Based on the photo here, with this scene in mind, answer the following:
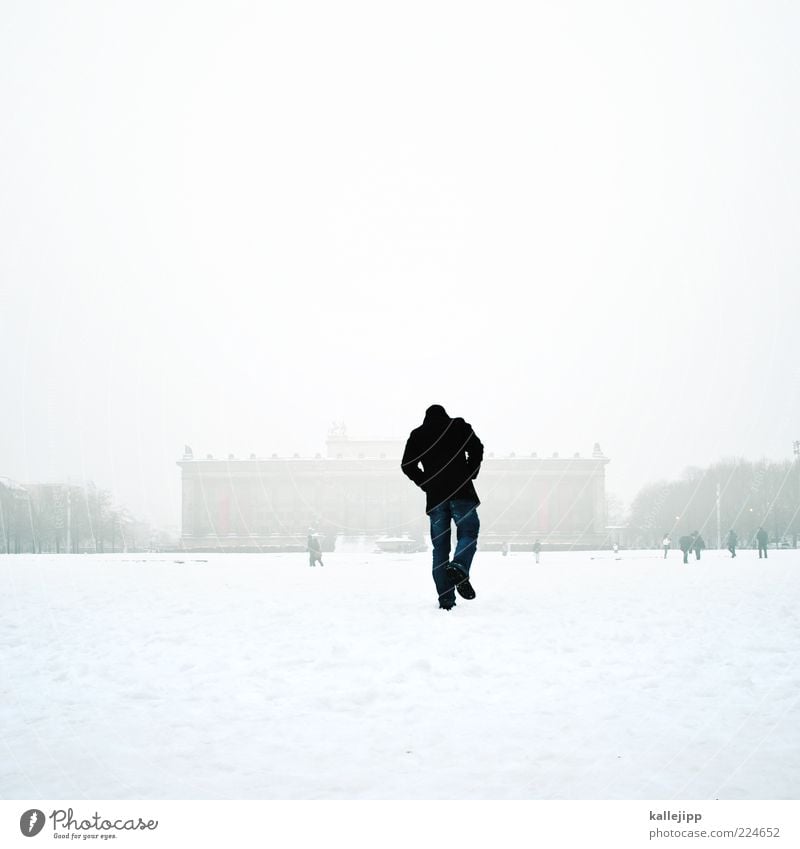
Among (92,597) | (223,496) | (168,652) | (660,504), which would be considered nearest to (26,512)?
(223,496)

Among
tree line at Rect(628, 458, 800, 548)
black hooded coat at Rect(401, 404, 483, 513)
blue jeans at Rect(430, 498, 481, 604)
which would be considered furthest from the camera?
tree line at Rect(628, 458, 800, 548)

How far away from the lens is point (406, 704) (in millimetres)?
5328

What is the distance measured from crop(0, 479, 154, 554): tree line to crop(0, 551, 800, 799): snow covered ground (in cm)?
6753

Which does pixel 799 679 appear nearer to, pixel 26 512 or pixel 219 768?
pixel 219 768

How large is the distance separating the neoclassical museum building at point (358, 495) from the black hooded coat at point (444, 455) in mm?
84125

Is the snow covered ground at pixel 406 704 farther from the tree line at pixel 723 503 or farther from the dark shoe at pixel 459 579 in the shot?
the tree line at pixel 723 503

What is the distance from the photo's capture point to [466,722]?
4.90 metres

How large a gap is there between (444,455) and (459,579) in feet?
4.57

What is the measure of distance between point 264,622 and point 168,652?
2012mm

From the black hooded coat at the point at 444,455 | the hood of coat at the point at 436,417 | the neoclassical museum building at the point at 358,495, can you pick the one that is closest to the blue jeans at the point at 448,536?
the black hooded coat at the point at 444,455

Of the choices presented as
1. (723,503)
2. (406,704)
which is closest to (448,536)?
(406,704)

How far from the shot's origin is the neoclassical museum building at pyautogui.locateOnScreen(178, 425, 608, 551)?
94312 mm

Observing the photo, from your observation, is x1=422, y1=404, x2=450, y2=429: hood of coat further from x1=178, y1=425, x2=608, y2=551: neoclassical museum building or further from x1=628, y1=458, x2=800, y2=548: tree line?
x1=178, y1=425, x2=608, y2=551: neoclassical museum building

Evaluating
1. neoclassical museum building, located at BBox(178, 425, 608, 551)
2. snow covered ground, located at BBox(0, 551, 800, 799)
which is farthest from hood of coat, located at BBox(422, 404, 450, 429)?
neoclassical museum building, located at BBox(178, 425, 608, 551)
